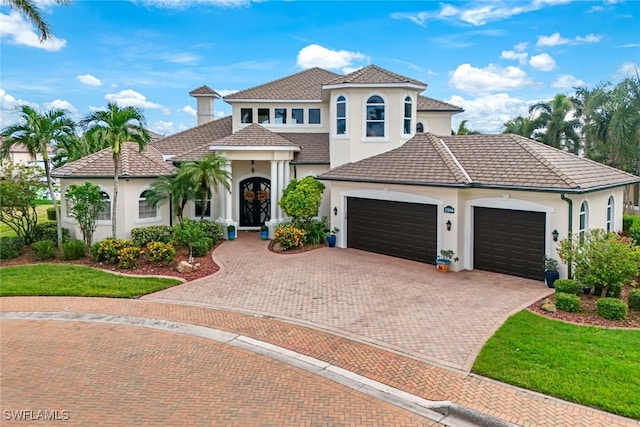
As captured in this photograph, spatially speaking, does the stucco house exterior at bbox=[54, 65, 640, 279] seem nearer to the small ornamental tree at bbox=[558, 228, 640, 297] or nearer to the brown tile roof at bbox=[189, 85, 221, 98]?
the small ornamental tree at bbox=[558, 228, 640, 297]

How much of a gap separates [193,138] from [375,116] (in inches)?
443

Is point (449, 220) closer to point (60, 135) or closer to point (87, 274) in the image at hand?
point (87, 274)

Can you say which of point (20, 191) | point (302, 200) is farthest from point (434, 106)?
point (20, 191)

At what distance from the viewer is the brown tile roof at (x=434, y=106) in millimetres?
28422

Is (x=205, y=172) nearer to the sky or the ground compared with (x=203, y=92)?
nearer to the ground

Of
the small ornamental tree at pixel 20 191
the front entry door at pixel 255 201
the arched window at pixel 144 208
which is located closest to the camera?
the small ornamental tree at pixel 20 191

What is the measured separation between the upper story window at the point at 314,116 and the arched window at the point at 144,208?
10805 mm

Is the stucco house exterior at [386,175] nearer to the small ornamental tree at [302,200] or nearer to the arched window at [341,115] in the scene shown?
the arched window at [341,115]

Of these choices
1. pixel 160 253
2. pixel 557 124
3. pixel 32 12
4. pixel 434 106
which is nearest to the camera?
pixel 32 12

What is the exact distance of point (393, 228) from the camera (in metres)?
19.0

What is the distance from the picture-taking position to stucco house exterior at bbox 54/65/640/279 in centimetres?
1559

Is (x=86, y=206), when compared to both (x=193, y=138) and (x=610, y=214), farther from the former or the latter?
(x=610, y=214)

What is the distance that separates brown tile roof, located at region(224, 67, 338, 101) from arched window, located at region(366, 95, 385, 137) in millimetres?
4857

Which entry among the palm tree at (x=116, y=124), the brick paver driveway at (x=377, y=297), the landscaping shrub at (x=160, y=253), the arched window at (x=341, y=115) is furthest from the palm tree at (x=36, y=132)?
the arched window at (x=341, y=115)
